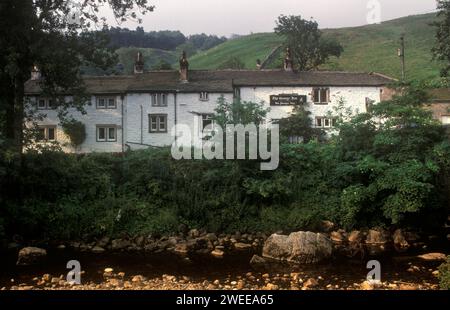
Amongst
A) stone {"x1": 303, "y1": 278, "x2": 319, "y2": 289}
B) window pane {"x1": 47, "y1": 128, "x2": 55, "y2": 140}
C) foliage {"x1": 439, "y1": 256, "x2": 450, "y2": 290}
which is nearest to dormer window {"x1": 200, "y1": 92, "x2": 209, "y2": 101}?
window pane {"x1": 47, "y1": 128, "x2": 55, "y2": 140}

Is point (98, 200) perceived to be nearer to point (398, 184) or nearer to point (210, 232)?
point (210, 232)

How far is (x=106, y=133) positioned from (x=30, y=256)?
1033 inches

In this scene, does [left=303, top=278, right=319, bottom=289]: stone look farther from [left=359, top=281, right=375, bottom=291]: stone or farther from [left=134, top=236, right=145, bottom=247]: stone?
[left=134, top=236, right=145, bottom=247]: stone

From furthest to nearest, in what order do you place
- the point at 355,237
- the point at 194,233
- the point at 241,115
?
the point at 241,115, the point at 194,233, the point at 355,237

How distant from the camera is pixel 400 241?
20.9m

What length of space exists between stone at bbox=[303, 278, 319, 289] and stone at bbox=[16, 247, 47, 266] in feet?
32.8

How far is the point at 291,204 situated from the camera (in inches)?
938

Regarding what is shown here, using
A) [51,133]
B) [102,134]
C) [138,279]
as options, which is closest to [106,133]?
[102,134]

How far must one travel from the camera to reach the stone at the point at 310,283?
14.2 metres

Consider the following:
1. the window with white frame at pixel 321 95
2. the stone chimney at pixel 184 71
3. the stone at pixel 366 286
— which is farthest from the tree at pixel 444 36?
Result: the stone at pixel 366 286

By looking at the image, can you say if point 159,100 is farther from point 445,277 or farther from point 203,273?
point 445,277
